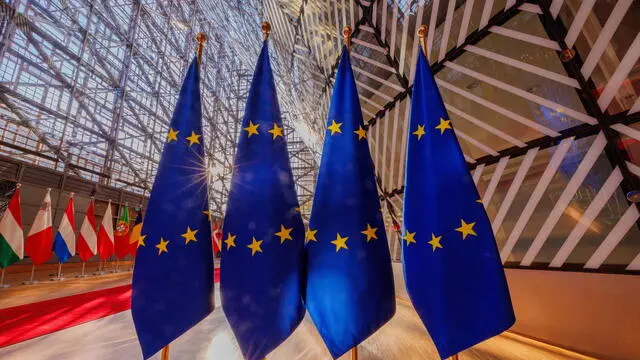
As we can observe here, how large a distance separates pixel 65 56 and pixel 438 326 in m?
14.3

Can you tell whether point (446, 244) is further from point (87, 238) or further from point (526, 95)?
point (87, 238)

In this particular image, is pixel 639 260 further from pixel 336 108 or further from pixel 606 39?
pixel 336 108

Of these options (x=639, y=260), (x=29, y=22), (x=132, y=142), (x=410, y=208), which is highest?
(x=29, y=22)

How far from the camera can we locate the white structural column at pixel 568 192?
8.28 feet

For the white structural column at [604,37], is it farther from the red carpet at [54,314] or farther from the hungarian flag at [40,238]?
the hungarian flag at [40,238]

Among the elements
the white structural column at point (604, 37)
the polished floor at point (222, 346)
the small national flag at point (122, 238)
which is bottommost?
the polished floor at point (222, 346)

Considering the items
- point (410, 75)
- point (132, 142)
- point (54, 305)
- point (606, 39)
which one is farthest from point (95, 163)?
point (606, 39)

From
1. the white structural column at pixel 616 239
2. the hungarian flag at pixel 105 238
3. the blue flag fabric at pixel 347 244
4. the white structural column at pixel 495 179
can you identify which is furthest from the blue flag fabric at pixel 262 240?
the hungarian flag at pixel 105 238

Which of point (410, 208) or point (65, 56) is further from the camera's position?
point (65, 56)

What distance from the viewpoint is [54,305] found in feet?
14.4

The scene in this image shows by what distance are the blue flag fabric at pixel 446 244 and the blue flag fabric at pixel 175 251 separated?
1213 millimetres

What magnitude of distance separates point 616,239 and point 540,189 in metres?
0.75

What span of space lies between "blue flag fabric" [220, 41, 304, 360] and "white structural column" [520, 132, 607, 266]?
2.57m

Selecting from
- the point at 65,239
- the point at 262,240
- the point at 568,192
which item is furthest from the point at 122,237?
the point at 568,192
